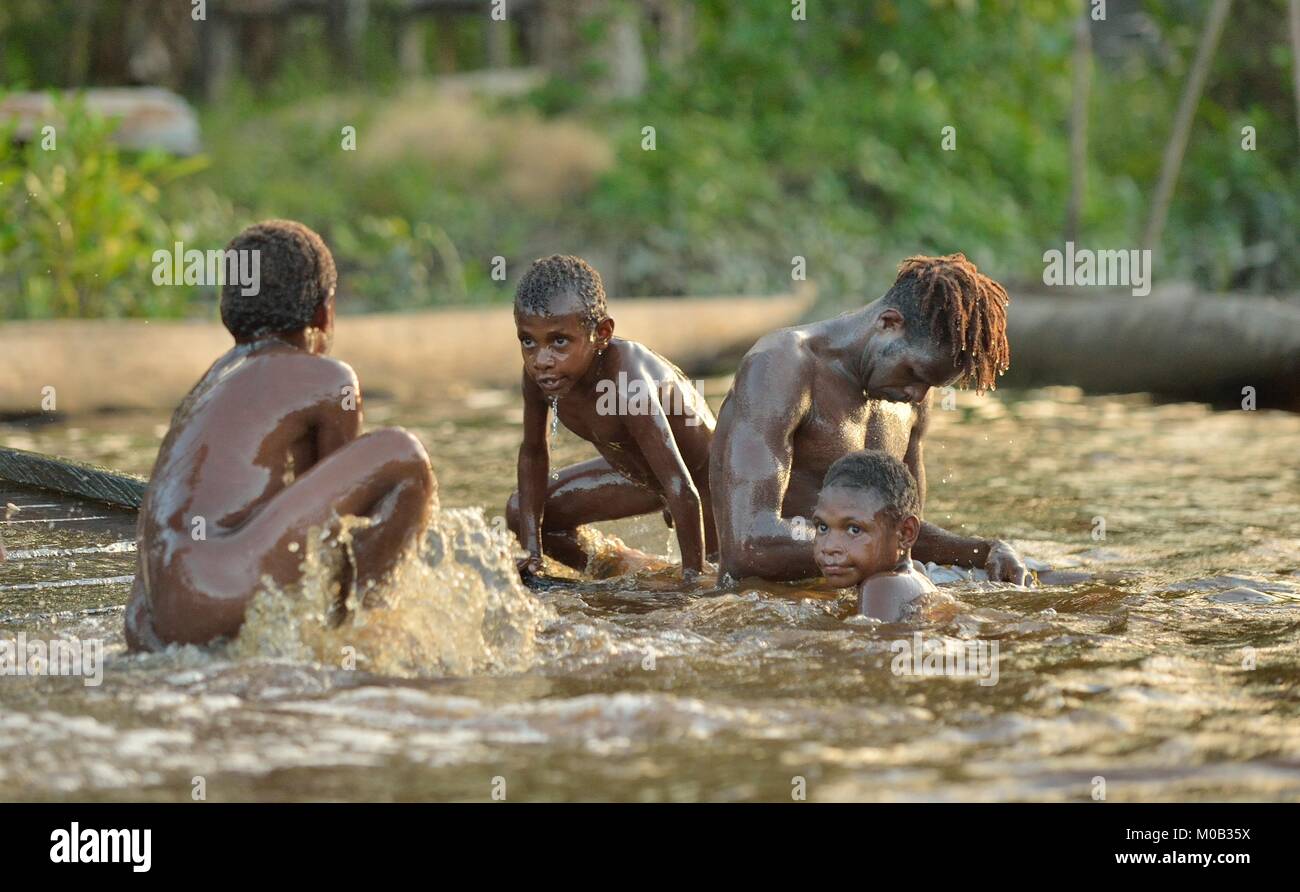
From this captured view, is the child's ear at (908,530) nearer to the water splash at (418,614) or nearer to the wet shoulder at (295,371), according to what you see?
the water splash at (418,614)

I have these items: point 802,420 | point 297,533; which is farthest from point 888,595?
point 297,533

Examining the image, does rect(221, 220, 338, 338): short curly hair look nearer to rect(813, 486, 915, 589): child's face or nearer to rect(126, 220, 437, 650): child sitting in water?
rect(126, 220, 437, 650): child sitting in water

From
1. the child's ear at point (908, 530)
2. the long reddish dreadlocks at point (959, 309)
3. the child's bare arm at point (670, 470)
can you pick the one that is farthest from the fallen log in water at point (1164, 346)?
the child's ear at point (908, 530)

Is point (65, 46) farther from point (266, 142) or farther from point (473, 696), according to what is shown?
point (473, 696)

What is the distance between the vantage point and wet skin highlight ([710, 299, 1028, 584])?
4.66m

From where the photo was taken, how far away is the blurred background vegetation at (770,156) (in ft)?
46.8

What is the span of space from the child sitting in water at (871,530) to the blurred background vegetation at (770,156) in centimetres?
828

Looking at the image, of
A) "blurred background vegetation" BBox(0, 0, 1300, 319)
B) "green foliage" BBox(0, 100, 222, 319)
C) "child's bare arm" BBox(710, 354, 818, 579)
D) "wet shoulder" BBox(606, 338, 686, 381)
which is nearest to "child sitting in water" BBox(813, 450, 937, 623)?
"child's bare arm" BBox(710, 354, 818, 579)

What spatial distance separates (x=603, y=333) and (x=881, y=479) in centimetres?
108

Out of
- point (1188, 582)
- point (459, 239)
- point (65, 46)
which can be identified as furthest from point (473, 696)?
point (65, 46)

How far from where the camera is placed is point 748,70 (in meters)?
16.5

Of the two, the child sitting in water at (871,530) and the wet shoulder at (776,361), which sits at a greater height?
the wet shoulder at (776,361)
